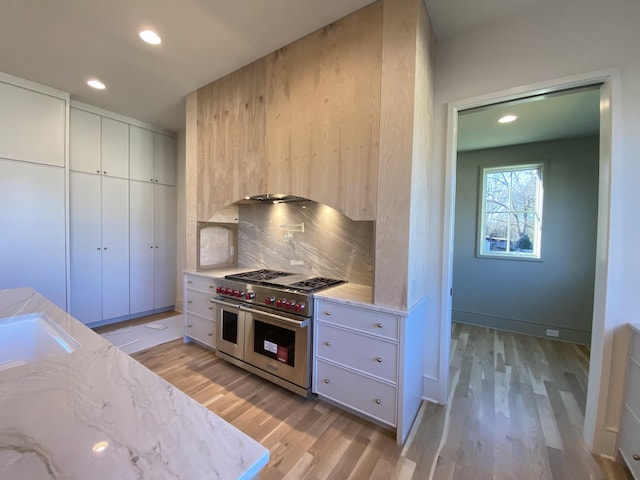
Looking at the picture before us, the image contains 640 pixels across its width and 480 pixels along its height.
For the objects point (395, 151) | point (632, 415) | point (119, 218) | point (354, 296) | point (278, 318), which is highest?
point (395, 151)

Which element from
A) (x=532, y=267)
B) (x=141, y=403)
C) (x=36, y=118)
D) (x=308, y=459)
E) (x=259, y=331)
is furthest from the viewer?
(x=532, y=267)

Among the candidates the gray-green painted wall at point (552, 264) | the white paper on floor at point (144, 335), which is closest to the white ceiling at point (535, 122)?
the gray-green painted wall at point (552, 264)

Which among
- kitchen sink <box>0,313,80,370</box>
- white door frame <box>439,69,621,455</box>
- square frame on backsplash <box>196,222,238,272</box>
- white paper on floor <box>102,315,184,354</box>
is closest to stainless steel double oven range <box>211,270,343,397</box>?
square frame on backsplash <box>196,222,238,272</box>

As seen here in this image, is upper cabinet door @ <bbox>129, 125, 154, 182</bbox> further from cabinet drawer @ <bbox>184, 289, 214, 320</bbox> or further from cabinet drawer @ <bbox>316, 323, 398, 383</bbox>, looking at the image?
cabinet drawer @ <bbox>316, 323, 398, 383</bbox>

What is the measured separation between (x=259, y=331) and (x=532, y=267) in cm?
355

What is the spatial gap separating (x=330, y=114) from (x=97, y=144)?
3.28 meters

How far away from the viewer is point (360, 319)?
190cm

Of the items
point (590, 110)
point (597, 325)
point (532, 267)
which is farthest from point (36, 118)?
point (532, 267)

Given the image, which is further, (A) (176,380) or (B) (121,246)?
(B) (121,246)

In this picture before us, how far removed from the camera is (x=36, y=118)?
2912mm

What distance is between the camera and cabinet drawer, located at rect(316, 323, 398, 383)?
178 centimetres

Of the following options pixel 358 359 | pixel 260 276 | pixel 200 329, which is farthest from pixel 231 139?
pixel 358 359

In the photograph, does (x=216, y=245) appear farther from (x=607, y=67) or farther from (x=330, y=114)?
(x=607, y=67)

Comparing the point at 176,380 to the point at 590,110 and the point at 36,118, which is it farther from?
the point at 590,110
